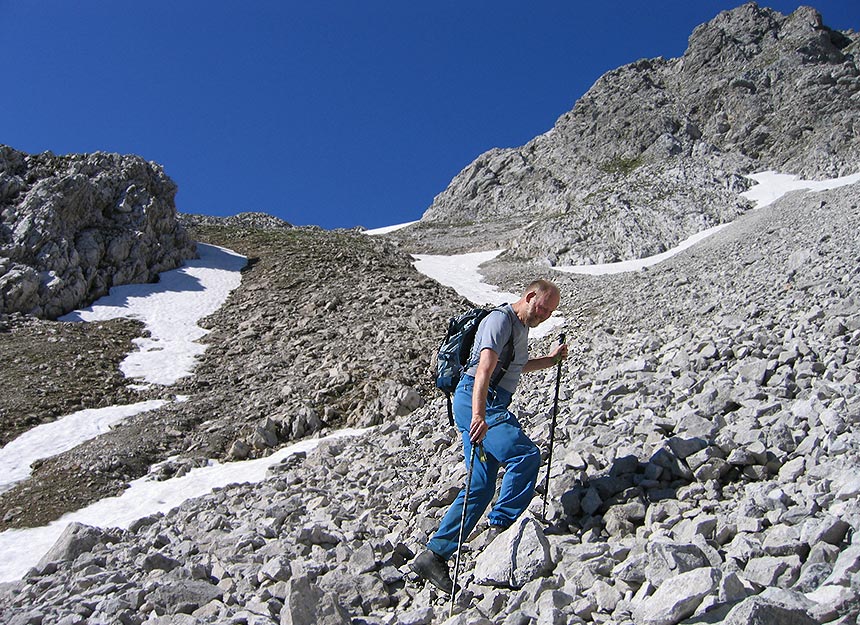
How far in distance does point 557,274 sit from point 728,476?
33623 mm

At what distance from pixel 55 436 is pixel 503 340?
16.2 metres

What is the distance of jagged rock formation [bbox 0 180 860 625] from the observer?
401 centimetres

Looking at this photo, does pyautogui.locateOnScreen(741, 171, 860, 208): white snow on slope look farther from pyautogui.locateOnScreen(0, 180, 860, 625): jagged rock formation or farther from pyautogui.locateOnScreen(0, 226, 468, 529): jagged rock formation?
pyautogui.locateOnScreen(0, 180, 860, 625): jagged rock formation

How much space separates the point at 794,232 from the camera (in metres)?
22.0

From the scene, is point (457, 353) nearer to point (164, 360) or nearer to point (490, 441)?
point (490, 441)

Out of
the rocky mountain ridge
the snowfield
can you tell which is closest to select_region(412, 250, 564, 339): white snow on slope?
the snowfield

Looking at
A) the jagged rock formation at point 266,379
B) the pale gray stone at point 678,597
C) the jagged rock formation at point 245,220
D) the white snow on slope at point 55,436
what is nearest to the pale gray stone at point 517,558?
the pale gray stone at point 678,597

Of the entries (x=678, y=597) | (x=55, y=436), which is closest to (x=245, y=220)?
(x=55, y=436)

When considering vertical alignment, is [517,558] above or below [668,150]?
below

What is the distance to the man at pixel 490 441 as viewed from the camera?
5.39 m

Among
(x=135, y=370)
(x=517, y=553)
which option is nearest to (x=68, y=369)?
(x=135, y=370)

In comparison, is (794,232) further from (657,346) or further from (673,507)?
(673,507)

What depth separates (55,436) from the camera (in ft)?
56.0

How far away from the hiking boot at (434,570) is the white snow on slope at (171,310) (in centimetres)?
1789
